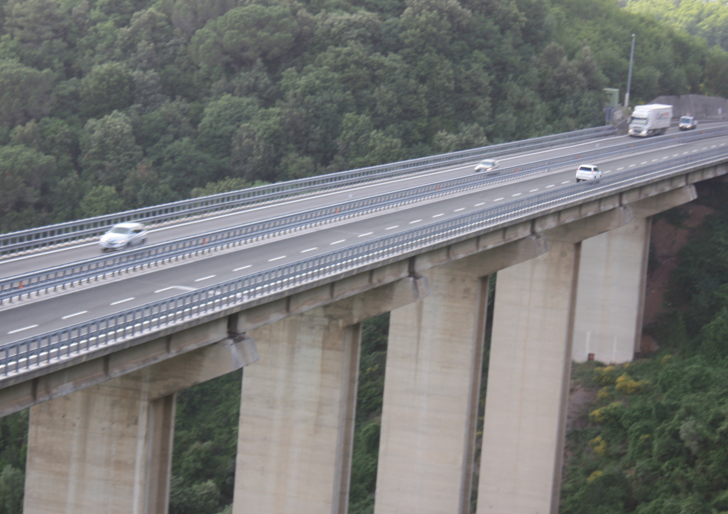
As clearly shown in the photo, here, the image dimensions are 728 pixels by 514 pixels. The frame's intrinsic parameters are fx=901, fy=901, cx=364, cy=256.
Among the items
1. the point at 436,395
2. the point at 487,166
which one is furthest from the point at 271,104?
the point at 436,395

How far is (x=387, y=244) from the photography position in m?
31.8

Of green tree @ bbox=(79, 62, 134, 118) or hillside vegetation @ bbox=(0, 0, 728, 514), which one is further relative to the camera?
green tree @ bbox=(79, 62, 134, 118)


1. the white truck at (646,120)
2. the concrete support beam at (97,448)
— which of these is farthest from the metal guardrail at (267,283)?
the white truck at (646,120)

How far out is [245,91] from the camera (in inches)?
2970

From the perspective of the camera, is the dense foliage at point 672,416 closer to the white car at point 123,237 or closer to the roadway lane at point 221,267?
the roadway lane at point 221,267

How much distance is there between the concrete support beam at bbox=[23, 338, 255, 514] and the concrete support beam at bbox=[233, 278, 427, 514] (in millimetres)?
8796

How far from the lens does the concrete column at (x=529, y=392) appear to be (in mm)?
43469

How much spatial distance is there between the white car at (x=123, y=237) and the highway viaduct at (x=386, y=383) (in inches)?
218

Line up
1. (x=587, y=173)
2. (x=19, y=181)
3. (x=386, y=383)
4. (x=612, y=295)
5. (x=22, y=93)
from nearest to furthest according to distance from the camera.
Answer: (x=386, y=383) < (x=587, y=173) < (x=612, y=295) < (x=19, y=181) < (x=22, y=93)

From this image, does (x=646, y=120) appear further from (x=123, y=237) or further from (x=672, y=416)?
(x=123, y=237)

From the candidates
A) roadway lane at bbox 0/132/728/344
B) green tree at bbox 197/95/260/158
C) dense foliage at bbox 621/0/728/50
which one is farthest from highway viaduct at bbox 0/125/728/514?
dense foliage at bbox 621/0/728/50

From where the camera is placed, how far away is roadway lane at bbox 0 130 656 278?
28.9 metres

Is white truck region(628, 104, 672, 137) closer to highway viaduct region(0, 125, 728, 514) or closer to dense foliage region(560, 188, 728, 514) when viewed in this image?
dense foliage region(560, 188, 728, 514)

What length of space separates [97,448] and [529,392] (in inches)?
1026
